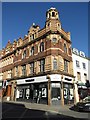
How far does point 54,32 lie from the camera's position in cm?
2577

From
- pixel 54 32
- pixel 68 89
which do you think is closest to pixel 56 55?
pixel 54 32

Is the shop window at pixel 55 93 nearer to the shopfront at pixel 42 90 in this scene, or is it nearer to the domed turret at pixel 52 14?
the shopfront at pixel 42 90

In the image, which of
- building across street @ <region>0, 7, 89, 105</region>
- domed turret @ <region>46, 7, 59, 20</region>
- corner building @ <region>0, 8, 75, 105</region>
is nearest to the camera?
corner building @ <region>0, 8, 75, 105</region>

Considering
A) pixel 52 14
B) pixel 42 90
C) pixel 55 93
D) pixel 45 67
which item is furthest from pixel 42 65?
pixel 52 14

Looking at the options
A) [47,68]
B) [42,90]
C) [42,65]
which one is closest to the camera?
[47,68]

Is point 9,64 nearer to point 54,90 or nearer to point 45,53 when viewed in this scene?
point 45,53

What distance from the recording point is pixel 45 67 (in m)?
25.3

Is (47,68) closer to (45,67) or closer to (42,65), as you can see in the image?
(45,67)

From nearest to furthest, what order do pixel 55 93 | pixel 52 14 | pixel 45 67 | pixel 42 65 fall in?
pixel 55 93
pixel 45 67
pixel 42 65
pixel 52 14

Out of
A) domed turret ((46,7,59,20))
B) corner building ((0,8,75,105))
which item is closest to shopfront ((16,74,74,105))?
corner building ((0,8,75,105))

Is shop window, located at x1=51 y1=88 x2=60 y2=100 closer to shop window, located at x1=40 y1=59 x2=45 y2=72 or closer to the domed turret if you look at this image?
shop window, located at x1=40 y1=59 x2=45 y2=72

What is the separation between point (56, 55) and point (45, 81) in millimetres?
4117

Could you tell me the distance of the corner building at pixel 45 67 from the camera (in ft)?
78.6

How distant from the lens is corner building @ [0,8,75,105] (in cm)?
2395
